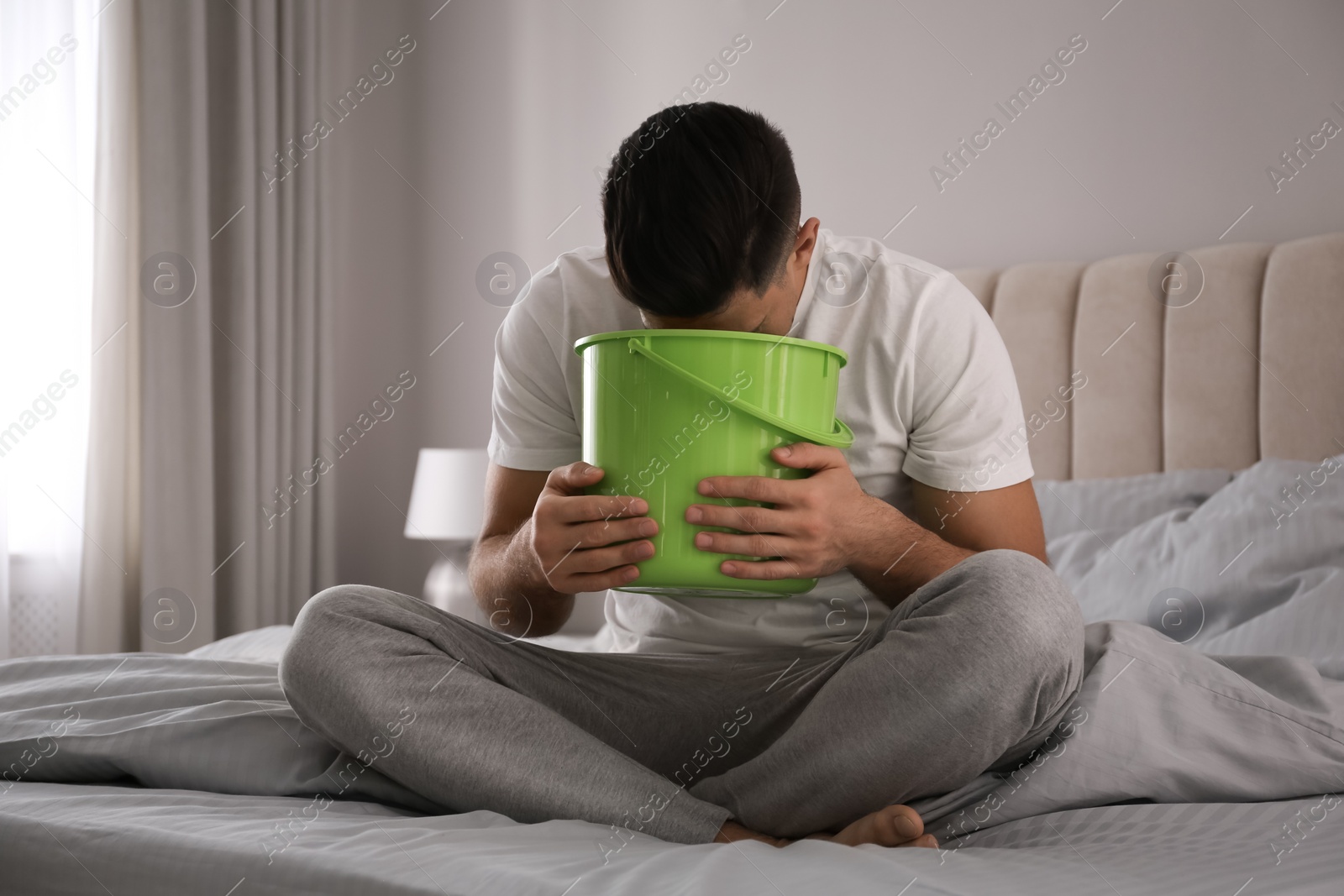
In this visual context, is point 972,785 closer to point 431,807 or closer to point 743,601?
point 743,601

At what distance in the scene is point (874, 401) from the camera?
1065mm

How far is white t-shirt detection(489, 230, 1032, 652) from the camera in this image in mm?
1035

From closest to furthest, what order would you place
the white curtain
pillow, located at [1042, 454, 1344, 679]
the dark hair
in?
the dark hair < pillow, located at [1042, 454, 1344, 679] < the white curtain

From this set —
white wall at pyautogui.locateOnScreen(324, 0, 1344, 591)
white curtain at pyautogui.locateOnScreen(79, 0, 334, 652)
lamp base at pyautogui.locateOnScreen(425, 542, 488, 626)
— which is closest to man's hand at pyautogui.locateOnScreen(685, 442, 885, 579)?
white wall at pyautogui.locateOnScreen(324, 0, 1344, 591)

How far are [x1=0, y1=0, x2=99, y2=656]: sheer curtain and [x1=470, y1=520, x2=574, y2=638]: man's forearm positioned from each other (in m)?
1.48

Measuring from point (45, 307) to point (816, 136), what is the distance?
168cm

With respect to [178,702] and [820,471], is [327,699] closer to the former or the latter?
[178,702]

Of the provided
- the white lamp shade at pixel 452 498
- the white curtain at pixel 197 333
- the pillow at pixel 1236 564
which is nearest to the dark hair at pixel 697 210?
the pillow at pixel 1236 564

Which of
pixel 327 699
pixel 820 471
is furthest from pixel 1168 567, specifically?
pixel 327 699

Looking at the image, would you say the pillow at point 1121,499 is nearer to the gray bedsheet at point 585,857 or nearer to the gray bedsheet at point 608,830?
the gray bedsheet at point 608,830

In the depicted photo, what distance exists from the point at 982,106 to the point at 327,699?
1.68m

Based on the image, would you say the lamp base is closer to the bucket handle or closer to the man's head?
the man's head

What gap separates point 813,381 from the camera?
792 millimetres

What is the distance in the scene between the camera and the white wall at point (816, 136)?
1.73 metres
